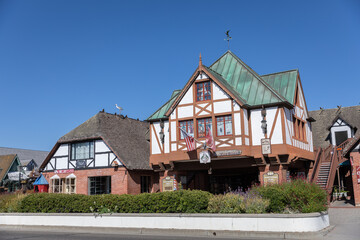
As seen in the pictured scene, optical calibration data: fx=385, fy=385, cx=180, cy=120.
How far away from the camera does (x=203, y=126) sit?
2477 centimetres

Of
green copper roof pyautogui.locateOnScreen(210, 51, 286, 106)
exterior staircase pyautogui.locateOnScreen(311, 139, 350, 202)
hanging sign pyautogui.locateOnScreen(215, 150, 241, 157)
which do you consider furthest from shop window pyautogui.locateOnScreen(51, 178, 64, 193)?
exterior staircase pyautogui.locateOnScreen(311, 139, 350, 202)

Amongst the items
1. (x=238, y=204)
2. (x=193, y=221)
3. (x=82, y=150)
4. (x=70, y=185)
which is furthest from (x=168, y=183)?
(x=238, y=204)

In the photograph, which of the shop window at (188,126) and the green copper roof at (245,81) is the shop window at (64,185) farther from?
the green copper roof at (245,81)

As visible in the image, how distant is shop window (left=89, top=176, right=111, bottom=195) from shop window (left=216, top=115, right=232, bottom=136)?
11.9 meters

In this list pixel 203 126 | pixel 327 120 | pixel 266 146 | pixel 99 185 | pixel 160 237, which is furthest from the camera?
pixel 327 120

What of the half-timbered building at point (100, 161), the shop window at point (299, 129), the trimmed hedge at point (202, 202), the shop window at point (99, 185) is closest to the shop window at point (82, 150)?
the half-timbered building at point (100, 161)

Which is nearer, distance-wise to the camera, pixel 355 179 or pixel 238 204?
pixel 238 204

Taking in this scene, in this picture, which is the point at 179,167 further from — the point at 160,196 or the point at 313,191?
the point at 313,191

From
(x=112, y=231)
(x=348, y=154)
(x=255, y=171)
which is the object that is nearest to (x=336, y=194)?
(x=348, y=154)

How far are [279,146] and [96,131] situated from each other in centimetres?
1523

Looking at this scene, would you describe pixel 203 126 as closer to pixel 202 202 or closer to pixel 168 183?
pixel 168 183

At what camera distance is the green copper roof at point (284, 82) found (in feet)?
84.0

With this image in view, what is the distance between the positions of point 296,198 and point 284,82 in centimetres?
1287

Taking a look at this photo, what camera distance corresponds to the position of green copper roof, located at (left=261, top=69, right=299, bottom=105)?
25.6 m
